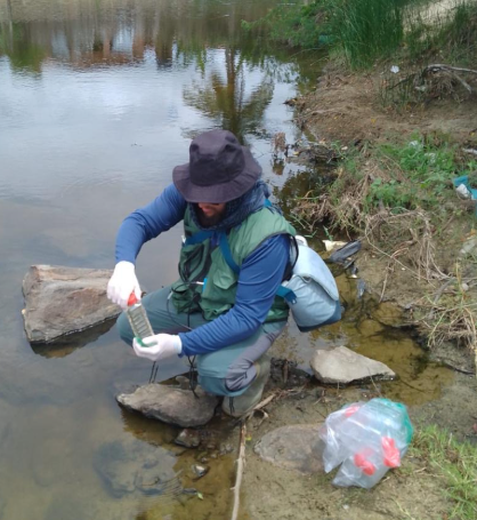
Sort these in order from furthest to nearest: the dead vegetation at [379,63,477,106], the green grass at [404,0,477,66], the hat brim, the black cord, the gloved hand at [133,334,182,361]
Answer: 1. the green grass at [404,0,477,66]
2. the dead vegetation at [379,63,477,106]
3. the black cord
4. the gloved hand at [133,334,182,361]
5. the hat brim

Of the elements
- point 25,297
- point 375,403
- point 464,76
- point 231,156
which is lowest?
point 25,297

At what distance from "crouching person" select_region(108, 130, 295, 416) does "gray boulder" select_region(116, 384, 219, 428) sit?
119 mm

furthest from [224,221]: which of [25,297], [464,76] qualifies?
[464,76]

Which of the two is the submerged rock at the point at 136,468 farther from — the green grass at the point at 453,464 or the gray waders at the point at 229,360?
the green grass at the point at 453,464

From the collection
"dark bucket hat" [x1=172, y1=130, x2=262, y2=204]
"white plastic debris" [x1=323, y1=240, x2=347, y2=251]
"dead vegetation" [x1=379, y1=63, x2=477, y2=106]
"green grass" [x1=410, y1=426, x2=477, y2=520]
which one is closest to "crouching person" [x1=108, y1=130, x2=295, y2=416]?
"dark bucket hat" [x1=172, y1=130, x2=262, y2=204]

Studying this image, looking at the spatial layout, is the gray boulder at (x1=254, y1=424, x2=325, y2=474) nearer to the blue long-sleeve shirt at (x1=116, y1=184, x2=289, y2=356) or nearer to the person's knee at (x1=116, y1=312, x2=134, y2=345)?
the blue long-sleeve shirt at (x1=116, y1=184, x2=289, y2=356)

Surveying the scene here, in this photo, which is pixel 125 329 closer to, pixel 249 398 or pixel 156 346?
pixel 156 346

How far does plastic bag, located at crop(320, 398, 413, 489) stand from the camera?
231 centimetres

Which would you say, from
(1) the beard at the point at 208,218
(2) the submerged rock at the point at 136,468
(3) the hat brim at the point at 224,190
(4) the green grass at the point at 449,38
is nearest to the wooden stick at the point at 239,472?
(2) the submerged rock at the point at 136,468

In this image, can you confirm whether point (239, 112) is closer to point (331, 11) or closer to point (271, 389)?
point (331, 11)

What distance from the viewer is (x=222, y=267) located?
2654mm

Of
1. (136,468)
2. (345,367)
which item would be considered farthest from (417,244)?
(136,468)

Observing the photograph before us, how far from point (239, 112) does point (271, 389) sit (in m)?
5.32

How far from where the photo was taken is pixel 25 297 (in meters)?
3.77
